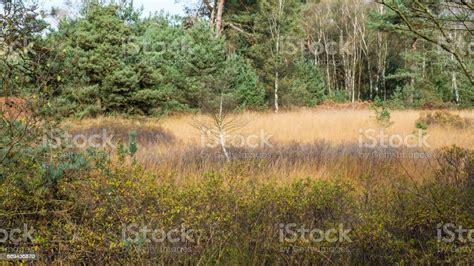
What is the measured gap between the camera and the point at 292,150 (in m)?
8.20

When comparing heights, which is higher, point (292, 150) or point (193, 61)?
point (193, 61)

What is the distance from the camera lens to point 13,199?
3.38 m

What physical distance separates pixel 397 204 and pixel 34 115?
3.27m

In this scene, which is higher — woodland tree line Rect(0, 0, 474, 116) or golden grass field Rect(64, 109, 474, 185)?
woodland tree line Rect(0, 0, 474, 116)

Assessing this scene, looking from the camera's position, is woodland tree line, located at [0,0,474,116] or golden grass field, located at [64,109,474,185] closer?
golden grass field, located at [64,109,474,185]

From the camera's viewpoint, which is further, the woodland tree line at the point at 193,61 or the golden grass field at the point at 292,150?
the woodland tree line at the point at 193,61

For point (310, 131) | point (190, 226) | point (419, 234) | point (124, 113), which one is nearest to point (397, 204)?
point (419, 234)

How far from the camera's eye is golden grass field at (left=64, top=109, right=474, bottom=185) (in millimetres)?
6184

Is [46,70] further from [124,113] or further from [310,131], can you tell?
[124,113]

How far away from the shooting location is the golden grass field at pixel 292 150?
20.3 ft

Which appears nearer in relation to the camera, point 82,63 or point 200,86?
point 82,63

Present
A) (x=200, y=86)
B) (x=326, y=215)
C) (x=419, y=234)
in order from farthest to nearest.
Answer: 1. (x=200, y=86)
2. (x=326, y=215)
3. (x=419, y=234)

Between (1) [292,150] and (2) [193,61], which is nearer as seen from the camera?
(1) [292,150]

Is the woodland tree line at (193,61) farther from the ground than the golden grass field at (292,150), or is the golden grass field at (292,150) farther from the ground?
the woodland tree line at (193,61)
